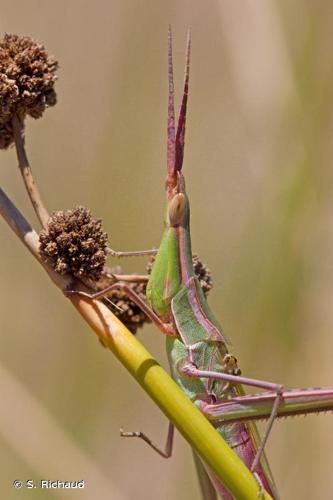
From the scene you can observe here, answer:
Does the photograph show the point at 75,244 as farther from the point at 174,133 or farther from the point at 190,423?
the point at 190,423

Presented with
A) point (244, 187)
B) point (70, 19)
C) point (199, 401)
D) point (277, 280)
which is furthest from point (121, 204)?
point (199, 401)

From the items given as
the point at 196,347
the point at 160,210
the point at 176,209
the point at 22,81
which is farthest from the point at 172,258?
the point at 160,210

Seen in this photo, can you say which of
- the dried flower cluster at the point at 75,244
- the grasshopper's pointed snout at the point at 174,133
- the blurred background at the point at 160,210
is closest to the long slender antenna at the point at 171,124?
the grasshopper's pointed snout at the point at 174,133

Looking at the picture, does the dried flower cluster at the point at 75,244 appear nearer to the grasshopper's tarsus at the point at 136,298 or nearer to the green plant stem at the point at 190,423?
the grasshopper's tarsus at the point at 136,298

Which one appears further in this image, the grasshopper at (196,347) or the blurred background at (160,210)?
the blurred background at (160,210)

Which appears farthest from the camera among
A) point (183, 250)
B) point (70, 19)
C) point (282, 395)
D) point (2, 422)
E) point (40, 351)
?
point (70, 19)

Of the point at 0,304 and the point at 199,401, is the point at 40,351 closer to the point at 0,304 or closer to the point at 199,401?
the point at 0,304

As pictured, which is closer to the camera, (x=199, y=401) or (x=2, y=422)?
(x=199, y=401)
